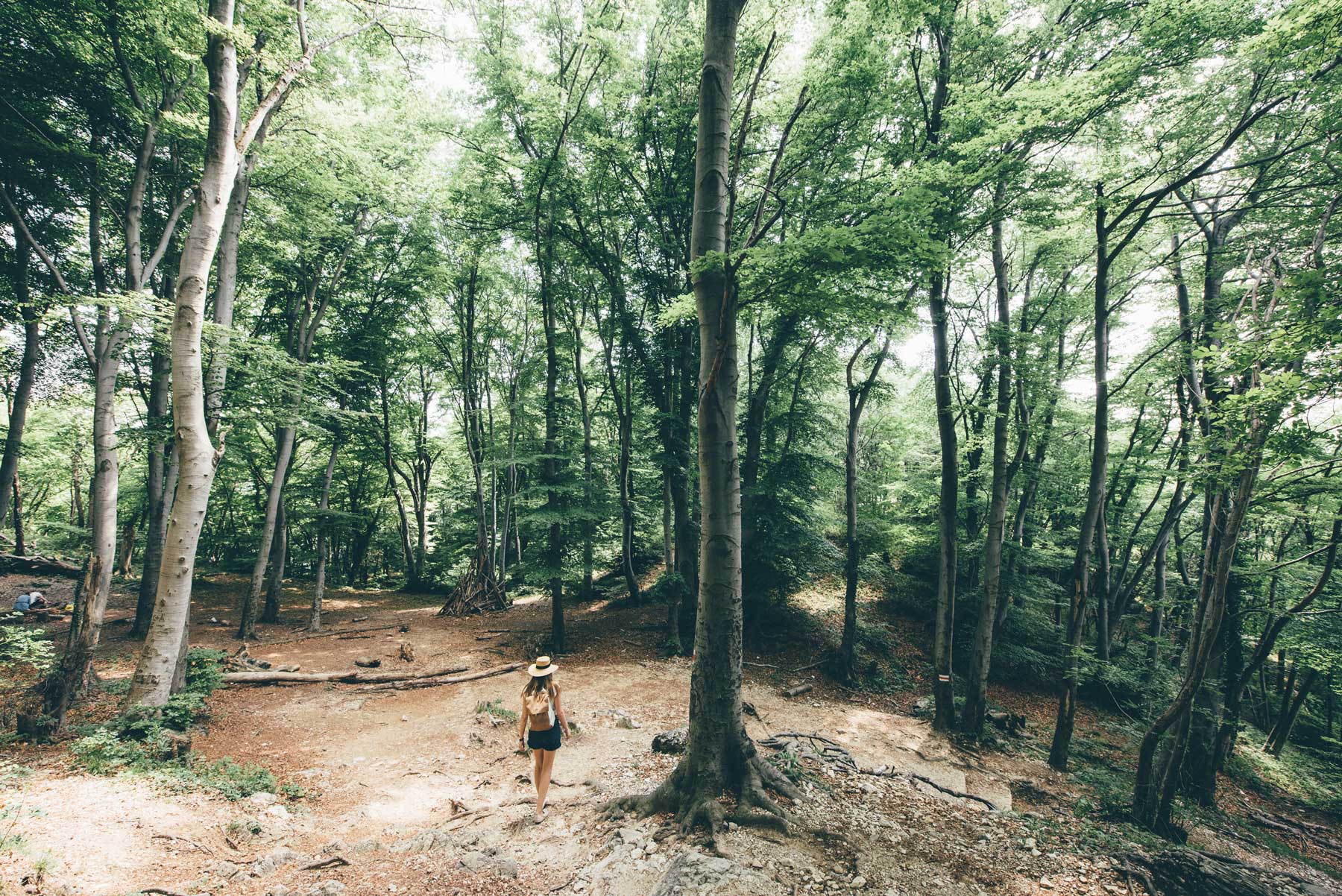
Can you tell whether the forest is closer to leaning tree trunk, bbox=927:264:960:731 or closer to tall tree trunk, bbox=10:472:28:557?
leaning tree trunk, bbox=927:264:960:731

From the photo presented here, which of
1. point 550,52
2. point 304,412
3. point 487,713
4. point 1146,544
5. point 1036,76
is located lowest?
point 487,713

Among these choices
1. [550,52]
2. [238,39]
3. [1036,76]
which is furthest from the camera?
[550,52]

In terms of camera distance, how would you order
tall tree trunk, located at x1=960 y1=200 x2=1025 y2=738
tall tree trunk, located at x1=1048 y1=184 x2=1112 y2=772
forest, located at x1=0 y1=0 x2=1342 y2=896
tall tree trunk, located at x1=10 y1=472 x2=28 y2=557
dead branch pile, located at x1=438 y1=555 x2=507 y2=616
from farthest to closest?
dead branch pile, located at x1=438 y1=555 x2=507 y2=616 → tall tree trunk, located at x1=10 y1=472 x2=28 y2=557 → tall tree trunk, located at x1=960 y1=200 x2=1025 y2=738 → tall tree trunk, located at x1=1048 y1=184 x2=1112 y2=772 → forest, located at x1=0 y1=0 x2=1342 y2=896

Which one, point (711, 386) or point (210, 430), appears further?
point (210, 430)

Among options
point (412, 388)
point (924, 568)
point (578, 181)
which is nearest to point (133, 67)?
point (578, 181)

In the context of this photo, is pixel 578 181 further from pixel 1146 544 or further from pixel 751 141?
pixel 1146 544

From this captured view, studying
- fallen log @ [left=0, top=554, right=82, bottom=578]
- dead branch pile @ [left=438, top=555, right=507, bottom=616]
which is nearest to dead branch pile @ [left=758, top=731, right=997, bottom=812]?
dead branch pile @ [left=438, top=555, right=507, bottom=616]

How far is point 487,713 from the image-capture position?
8258mm

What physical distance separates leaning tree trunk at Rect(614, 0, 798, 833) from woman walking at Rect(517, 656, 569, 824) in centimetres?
107

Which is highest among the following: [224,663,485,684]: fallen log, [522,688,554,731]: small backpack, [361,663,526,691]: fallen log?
[522,688,554,731]: small backpack

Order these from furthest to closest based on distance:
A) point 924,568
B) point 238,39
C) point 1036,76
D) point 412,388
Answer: point 412,388 < point 924,568 < point 1036,76 < point 238,39

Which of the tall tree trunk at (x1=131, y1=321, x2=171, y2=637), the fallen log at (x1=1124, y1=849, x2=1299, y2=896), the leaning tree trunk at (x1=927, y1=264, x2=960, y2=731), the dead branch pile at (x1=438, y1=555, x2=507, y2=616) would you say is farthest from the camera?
the dead branch pile at (x1=438, y1=555, x2=507, y2=616)

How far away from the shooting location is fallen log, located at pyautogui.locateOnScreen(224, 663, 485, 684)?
8.94 m

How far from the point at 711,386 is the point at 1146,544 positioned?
1709 centimetres
